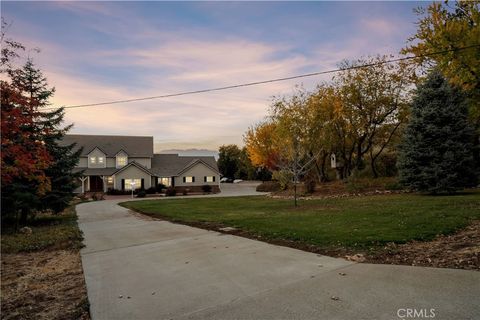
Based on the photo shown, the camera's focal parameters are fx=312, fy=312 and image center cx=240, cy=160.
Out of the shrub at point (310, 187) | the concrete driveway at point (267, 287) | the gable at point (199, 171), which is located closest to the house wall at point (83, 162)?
the gable at point (199, 171)

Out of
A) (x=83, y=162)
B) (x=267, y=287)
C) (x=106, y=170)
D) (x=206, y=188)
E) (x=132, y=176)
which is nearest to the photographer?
(x=267, y=287)

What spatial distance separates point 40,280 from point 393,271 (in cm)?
712

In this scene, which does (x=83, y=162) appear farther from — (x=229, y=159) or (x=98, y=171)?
(x=229, y=159)

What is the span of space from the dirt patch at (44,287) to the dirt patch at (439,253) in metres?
5.55

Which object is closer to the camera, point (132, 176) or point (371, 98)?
point (371, 98)

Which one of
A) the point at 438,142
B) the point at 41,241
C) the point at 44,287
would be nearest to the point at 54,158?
the point at 41,241

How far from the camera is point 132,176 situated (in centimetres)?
4234

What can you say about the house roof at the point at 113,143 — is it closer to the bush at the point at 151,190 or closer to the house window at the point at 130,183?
the house window at the point at 130,183

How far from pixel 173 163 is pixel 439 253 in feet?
143

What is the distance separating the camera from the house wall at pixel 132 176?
41812mm

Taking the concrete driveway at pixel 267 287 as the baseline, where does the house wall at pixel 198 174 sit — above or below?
above

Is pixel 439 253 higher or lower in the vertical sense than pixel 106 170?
lower

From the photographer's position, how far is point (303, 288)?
4.94 metres

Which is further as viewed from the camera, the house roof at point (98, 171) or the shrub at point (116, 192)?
the house roof at point (98, 171)
